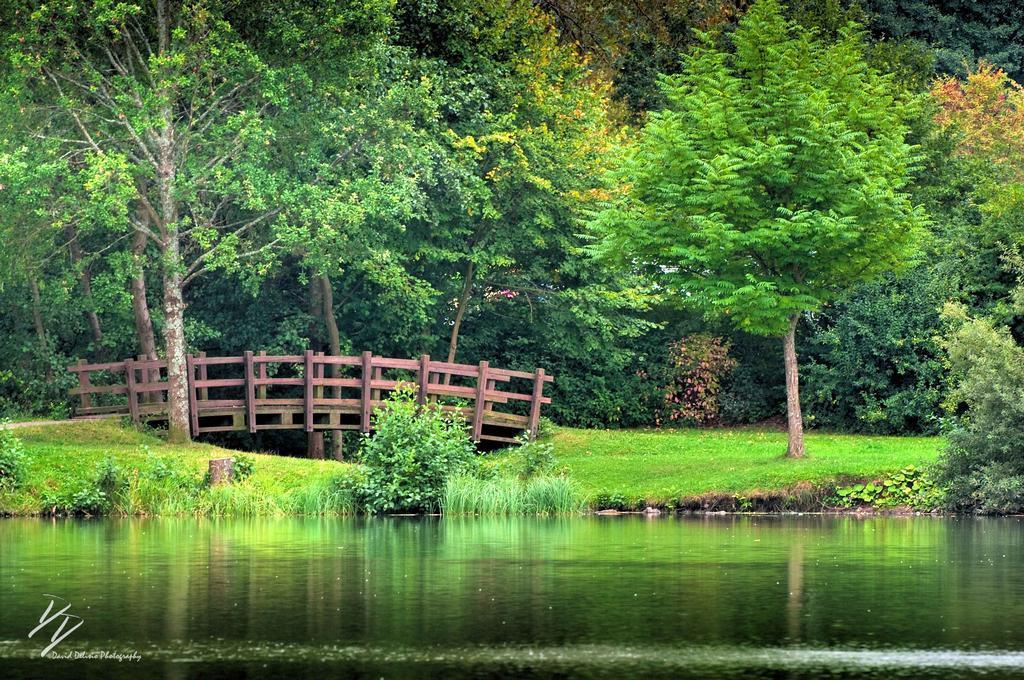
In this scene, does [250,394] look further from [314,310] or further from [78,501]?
[78,501]

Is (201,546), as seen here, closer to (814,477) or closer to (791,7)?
(814,477)

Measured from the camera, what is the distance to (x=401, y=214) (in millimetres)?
43750

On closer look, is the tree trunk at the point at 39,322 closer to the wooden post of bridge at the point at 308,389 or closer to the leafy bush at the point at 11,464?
the wooden post of bridge at the point at 308,389

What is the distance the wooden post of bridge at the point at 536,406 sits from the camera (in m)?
45.2

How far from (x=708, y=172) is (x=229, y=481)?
12129 millimetres

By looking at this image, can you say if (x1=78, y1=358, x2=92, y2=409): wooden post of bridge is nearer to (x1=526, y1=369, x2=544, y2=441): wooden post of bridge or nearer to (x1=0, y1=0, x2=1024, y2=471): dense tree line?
(x1=0, y1=0, x2=1024, y2=471): dense tree line

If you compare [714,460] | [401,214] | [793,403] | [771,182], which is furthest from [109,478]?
[771,182]

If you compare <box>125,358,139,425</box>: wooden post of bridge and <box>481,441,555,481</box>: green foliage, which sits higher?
<box>125,358,139,425</box>: wooden post of bridge

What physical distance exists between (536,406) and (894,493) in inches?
527

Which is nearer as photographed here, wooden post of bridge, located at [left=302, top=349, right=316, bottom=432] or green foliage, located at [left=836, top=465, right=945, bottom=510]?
green foliage, located at [left=836, top=465, right=945, bottom=510]

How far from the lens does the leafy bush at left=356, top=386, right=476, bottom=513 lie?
110 ft

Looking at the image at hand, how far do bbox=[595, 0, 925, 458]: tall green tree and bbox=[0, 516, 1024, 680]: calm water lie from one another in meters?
9.23

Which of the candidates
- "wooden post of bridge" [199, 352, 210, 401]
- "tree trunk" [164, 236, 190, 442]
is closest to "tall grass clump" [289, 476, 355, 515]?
"tree trunk" [164, 236, 190, 442]

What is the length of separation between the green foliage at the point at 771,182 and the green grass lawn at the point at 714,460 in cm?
341
